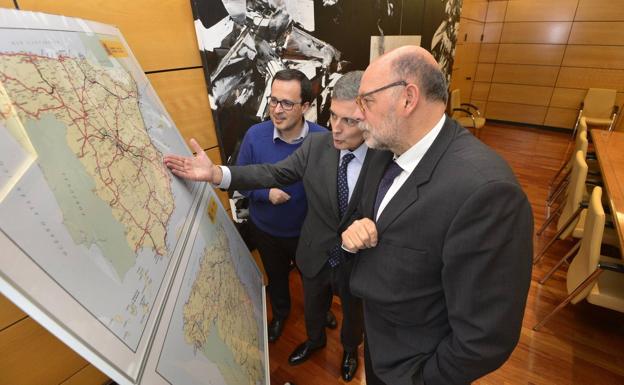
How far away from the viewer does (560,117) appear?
6.36 meters

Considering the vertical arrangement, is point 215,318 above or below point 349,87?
below

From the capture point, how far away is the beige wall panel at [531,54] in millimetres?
6145

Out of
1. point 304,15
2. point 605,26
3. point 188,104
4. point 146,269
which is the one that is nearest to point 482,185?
point 146,269

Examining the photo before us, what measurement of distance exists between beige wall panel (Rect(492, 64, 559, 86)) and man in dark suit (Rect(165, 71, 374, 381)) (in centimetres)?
716

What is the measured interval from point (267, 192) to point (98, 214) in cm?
112

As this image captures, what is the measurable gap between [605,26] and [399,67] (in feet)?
24.4

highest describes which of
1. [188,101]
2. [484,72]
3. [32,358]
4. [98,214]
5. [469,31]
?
[98,214]

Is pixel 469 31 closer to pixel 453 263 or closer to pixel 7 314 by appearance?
pixel 453 263

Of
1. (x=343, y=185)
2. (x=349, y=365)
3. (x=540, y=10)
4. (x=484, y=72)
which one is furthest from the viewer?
(x=484, y=72)

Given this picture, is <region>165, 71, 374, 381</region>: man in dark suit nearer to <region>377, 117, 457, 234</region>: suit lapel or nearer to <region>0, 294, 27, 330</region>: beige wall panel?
<region>377, 117, 457, 234</region>: suit lapel

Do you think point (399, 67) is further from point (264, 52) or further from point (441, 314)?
point (264, 52)

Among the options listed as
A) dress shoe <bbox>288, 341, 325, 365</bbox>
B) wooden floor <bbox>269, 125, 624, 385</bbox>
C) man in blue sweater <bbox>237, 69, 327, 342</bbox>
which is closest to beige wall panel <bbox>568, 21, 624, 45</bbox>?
wooden floor <bbox>269, 125, 624, 385</bbox>

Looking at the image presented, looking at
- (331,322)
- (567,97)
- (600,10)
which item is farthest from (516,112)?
(331,322)

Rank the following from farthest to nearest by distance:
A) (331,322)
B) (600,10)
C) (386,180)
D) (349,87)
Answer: (600,10)
(331,322)
(349,87)
(386,180)
